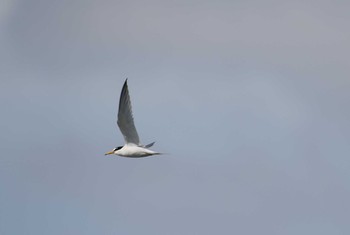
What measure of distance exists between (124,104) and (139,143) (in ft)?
11.6

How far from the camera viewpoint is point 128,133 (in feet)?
304

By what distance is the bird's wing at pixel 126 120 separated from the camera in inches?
3548

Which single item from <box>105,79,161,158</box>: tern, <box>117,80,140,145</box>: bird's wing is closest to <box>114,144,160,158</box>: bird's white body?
<box>105,79,161,158</box>: tern

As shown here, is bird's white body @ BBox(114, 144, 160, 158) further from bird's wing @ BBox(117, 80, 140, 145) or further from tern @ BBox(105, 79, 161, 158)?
bird's wing @ BBox(117, 80, 140, 145)

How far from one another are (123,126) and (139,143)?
173cm

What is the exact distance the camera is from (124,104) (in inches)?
3568

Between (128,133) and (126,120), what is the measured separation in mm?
1370

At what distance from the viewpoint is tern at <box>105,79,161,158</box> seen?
90500 mm

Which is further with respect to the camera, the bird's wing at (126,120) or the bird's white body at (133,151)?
the bird's white body at (133,151)

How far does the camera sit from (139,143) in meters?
92.9

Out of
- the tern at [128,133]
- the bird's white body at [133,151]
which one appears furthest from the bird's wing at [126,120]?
the bird's white body at [133,151]

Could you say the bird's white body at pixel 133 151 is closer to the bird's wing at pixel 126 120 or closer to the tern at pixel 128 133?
the tern at pixel 128 133

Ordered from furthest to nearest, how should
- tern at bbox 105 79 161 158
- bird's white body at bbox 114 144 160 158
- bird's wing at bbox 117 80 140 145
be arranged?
bird's white body at bbox 114 144 160 158 → tern at bbox 105 79 161 158 → bird's wing at bbox 117 80 140 145

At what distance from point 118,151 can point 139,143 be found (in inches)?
70.7
